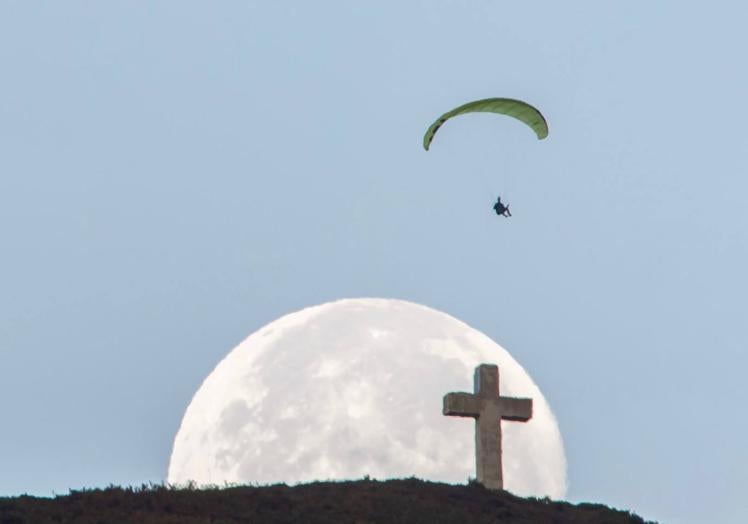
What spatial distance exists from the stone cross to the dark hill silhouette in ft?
5.69

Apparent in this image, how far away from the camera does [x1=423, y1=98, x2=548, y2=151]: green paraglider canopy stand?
40.7m

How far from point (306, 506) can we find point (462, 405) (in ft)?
20.7

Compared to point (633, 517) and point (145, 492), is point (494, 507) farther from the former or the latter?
point (145, 492)

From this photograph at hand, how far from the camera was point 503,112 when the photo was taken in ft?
137

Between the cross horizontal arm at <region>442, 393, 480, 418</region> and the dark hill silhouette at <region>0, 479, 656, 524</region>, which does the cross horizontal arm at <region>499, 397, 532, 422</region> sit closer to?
the cross horizontal arm at <region>442, 393, 480, 418</region>

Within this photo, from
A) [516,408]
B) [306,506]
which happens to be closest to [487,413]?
[516,408]

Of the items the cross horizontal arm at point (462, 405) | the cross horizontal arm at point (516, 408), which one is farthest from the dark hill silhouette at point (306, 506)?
the cross horizontal arm at point (516, 408)

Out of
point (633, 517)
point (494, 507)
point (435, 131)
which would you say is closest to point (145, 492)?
point (494, 507)

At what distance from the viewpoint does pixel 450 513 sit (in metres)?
32.8

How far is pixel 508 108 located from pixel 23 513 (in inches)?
671

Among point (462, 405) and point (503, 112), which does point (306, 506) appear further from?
point (503, 112)

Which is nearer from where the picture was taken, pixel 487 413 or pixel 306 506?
pixel 306 506

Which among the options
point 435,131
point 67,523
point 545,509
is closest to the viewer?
point 67,523

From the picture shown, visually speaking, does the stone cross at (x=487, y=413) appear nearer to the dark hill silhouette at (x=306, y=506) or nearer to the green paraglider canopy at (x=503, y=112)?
the dark hill silhouette at (x=306, y=506)
